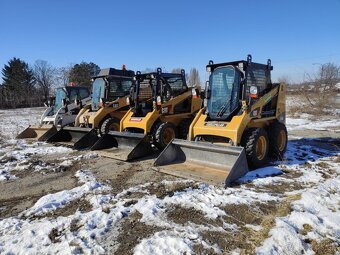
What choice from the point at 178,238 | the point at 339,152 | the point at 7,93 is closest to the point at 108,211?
the point at 178,238

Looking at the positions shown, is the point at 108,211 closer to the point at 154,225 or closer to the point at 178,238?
the point at 154,225

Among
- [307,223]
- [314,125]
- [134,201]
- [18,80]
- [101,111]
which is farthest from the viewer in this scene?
[18,80]

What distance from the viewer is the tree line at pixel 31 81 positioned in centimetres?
4091

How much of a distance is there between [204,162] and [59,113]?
8238mm

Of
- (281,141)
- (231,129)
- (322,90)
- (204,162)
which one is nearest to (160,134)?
(204,162)

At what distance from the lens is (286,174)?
5.94 meters

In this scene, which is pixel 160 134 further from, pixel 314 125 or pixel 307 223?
pixel 314 125

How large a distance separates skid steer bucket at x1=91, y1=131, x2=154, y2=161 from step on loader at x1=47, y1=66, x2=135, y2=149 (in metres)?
0.94

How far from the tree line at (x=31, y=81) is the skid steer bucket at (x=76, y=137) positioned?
104ft

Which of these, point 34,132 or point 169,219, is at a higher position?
point 34,132

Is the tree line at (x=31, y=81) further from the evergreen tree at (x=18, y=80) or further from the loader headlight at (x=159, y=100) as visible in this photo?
the loader headlight at (x=159, y=100)

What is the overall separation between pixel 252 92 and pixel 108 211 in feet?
12.4

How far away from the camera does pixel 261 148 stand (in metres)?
6.60

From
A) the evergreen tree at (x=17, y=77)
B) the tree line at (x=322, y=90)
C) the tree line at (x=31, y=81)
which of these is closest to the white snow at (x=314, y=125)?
the tree line at (x=322, y=90)
